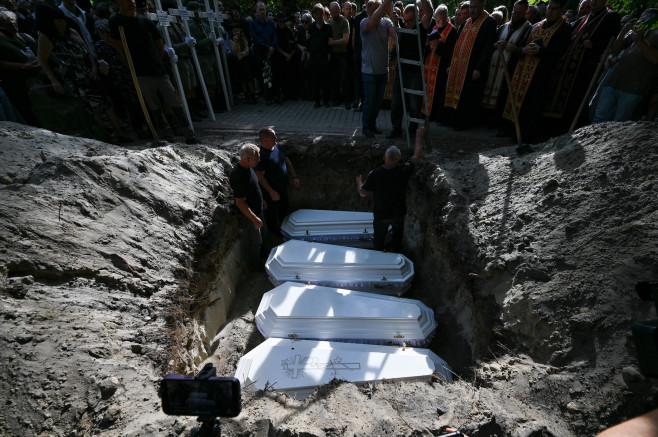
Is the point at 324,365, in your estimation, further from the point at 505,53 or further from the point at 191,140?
the point at 505,53

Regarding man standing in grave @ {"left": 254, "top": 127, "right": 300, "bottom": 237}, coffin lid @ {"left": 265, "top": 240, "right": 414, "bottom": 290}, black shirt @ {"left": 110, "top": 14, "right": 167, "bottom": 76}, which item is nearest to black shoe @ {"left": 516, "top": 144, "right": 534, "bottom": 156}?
coffin lid @ {"left": 265, "top": 240, "right": 414, "bottom": 290}

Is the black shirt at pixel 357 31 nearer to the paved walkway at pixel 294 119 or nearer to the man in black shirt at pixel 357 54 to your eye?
the man in black shirt at pixel 357 54

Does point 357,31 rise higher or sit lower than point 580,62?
higher

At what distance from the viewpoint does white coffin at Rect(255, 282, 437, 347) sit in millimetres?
3051

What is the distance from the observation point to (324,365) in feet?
8.85

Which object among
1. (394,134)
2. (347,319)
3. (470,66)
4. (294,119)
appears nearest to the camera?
(347,319)

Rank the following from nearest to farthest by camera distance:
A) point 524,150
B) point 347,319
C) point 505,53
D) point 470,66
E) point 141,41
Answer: point 347,319, point 524,150, point 141,41, point 505,53, point 470,66

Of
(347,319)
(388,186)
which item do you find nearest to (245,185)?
(388,186)

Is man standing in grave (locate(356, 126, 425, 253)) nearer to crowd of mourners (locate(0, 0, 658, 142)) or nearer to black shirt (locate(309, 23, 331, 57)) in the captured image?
crowd of mourners (locate(0, 0, 658, 142))

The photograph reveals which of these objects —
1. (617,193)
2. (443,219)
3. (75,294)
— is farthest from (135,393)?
(617,193)

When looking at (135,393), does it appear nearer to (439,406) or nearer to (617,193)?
(439,406)

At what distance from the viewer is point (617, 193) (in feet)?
8.70

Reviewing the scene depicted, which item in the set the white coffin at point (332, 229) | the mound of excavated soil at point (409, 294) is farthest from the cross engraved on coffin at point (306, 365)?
the white coffin at point (332, 229)

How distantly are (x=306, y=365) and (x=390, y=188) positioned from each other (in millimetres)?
2293
